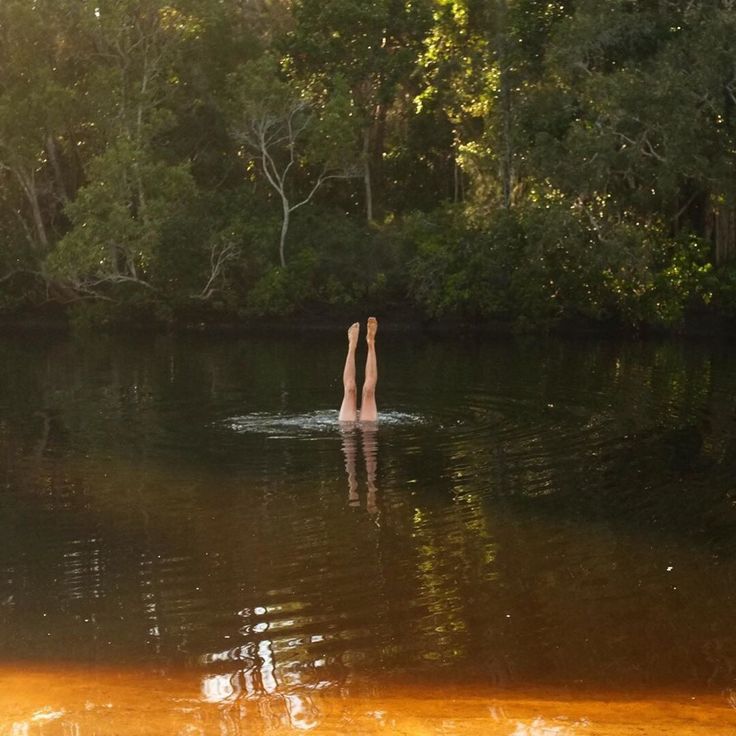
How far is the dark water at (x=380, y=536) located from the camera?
7.05 m

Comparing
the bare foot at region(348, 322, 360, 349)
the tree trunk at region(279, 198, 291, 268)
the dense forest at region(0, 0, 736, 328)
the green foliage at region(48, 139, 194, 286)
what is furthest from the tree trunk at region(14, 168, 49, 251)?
the bare foot at region(348, 322, 360, 349)

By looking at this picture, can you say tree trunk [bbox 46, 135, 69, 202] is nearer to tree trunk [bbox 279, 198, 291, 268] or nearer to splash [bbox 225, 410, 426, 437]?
tree trunk [bbox 279, 198, 291, 268]

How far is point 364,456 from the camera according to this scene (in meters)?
13.1

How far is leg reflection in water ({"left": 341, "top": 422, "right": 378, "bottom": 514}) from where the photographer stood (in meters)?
11.1

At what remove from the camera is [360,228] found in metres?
34.1

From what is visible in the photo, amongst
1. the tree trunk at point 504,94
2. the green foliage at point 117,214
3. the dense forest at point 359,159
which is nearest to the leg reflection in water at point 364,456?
the dense forest at point 359,159

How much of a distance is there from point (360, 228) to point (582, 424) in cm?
1978

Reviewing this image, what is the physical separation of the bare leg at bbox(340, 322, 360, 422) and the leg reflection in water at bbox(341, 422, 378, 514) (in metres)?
0.21

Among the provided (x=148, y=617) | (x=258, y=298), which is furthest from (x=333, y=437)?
(x=258, y=298)

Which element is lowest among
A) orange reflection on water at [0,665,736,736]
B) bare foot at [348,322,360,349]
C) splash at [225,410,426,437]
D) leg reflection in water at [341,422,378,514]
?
orange reflection on water at [0,665,736,736]

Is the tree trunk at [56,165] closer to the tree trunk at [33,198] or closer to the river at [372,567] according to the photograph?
the tree trunk at [33,198]

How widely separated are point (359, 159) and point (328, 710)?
2846 cm

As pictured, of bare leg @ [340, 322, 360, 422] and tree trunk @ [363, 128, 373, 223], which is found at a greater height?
tree trunk @ [363, 128, 373, 223]

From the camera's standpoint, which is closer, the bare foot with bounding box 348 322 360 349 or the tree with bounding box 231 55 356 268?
Result: the bare foot with bounding box 348 322 360 349
